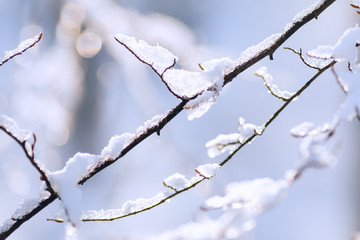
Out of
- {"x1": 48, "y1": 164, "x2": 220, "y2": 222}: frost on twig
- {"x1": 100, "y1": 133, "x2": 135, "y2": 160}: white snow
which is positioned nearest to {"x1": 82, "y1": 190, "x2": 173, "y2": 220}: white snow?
{"x1": 48, "y1": 164, "x2": 220, "y2": 222}: frost on twig

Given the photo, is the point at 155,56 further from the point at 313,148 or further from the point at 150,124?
the point at 313,148

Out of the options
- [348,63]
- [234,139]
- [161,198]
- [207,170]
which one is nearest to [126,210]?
[161,198]

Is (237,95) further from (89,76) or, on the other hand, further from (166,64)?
(166,64)

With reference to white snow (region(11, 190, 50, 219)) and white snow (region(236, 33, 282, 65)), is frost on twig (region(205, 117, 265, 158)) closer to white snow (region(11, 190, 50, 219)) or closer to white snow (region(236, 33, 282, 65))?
white snow (region(236, 33, 282, 65))

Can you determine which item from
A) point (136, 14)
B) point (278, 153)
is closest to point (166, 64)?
point (136, 14)

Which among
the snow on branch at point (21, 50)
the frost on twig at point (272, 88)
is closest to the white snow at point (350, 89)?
the frost on twig at point (272, 88)

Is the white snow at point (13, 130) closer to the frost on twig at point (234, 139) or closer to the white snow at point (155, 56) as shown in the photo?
the white snow at point (155, 56)
